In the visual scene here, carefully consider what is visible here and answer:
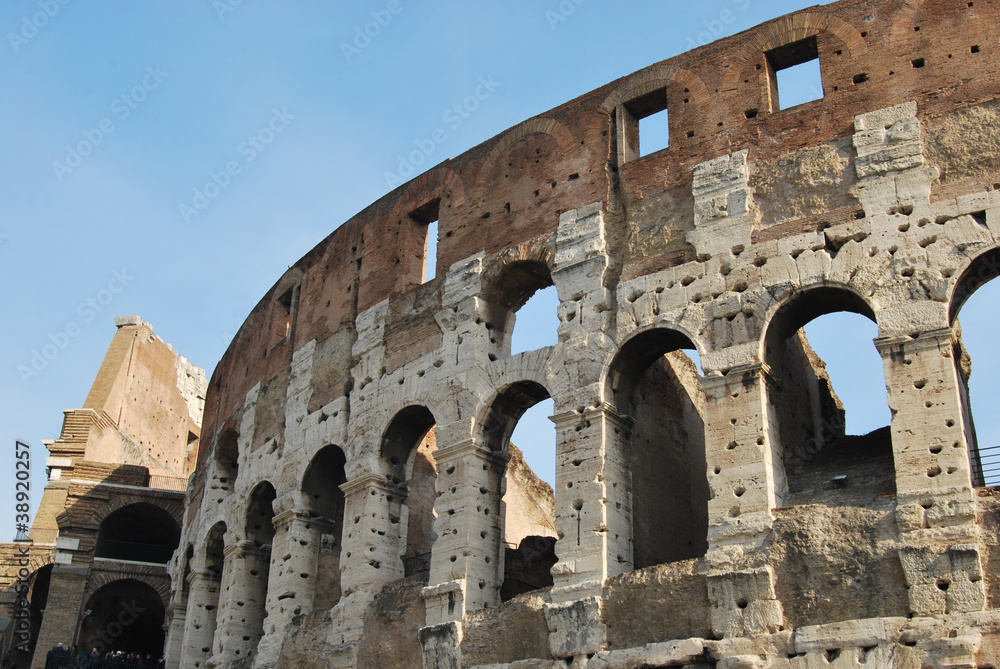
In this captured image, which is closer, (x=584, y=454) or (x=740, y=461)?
(x=740, y=461)

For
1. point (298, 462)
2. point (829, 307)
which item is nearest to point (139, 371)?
point (298, 462)

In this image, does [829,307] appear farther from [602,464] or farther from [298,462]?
[298,462]

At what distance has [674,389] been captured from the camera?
16.3 meters

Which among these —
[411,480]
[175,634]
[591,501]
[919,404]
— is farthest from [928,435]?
[175,634]

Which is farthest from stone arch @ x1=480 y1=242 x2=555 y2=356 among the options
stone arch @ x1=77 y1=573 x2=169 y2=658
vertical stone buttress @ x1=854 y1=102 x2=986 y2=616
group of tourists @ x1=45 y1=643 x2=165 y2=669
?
stone arch @ x1=77 y1=573 x2=169 y2=658

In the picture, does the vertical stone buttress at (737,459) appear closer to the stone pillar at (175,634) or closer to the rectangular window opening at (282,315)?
the rectangular window opening at (282,315)

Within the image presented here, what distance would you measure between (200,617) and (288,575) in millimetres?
3735

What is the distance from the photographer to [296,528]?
15.6m

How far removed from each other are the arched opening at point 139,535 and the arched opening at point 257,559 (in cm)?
641

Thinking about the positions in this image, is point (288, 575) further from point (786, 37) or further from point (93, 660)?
point (786, 37)

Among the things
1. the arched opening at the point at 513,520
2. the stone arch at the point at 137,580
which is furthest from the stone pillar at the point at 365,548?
the stone arch at the point at 137,580

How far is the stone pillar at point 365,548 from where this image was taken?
13945mm

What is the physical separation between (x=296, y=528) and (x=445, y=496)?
10.6 ft

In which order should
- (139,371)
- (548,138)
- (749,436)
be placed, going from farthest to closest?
(139,371), (548,138), (749,436)
